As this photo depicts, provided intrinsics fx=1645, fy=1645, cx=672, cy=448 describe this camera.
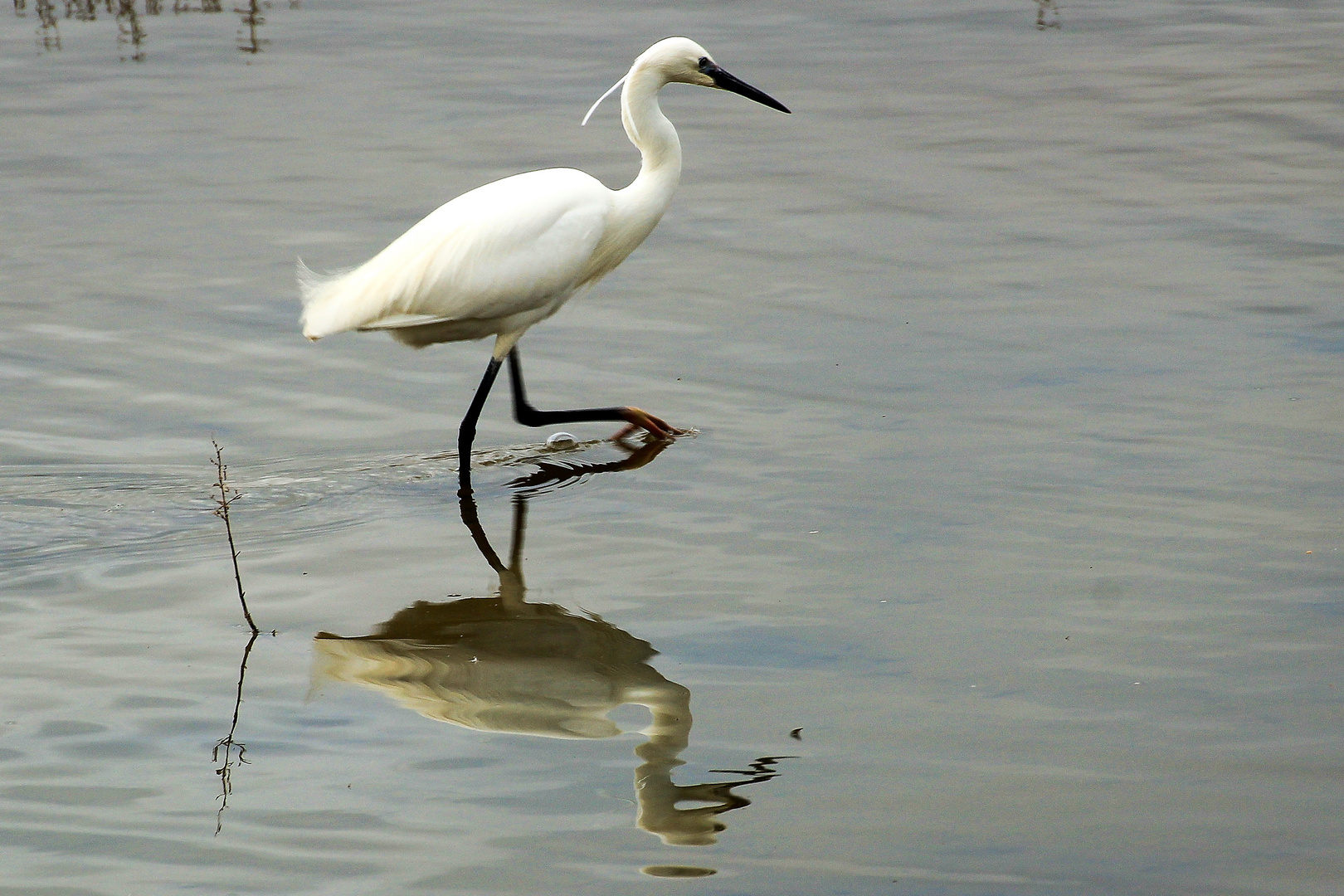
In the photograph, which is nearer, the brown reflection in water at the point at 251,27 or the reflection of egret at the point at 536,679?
the reflection of egret at the point at 536,679

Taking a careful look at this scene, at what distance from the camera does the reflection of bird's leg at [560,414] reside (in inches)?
260

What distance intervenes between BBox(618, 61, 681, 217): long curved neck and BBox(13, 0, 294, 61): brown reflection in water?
9.07 metres

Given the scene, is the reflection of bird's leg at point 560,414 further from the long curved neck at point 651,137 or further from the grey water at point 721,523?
the long curved neck at point 651,137

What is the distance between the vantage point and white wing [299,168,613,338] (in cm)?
641

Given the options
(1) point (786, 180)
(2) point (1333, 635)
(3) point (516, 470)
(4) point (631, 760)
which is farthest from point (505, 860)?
(1) point (786, 180)

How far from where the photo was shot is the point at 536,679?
177 inches

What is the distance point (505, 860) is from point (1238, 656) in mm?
2099

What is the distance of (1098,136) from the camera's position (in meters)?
11.2

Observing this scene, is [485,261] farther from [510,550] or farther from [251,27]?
[251,27]

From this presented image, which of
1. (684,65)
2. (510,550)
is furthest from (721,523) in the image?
(684,65)

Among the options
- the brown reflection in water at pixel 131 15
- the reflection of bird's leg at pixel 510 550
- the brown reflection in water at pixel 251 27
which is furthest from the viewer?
the brown reflection in water at pixel 131 15

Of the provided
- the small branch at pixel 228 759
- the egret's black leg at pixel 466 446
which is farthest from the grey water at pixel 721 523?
the egret's black leg at pixel 466 446

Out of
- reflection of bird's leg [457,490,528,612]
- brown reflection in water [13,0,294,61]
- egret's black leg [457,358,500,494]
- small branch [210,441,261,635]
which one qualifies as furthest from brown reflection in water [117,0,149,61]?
reflection of bird's leg [457,490,528,612]

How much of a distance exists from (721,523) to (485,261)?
1.55 meters
